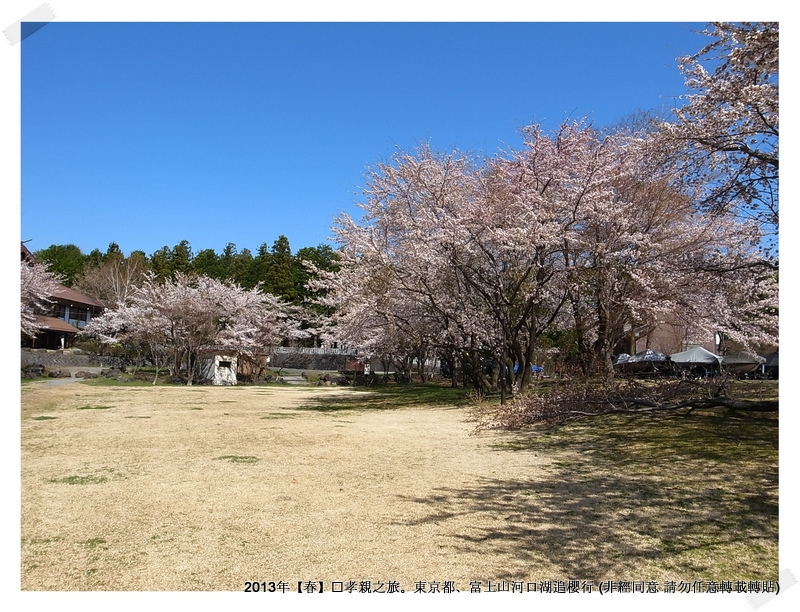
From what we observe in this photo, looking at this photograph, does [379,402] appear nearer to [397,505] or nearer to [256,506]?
[397,505]

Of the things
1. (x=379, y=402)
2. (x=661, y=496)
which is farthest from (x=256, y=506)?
(x=379, y=402)

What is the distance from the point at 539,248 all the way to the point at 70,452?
889cm

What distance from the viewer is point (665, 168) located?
8.91m

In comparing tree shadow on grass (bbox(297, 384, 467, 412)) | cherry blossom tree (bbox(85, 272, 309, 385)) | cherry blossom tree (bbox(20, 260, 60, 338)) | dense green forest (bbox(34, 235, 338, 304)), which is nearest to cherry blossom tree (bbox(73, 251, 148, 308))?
dense green forest (bbox(34, 235, 338, 304))

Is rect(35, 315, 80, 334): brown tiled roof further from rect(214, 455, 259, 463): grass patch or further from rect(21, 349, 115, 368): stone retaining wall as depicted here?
rect(214, 455, 259, 463): grass patch

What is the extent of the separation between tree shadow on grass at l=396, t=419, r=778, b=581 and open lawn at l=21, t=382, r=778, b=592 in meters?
0.02

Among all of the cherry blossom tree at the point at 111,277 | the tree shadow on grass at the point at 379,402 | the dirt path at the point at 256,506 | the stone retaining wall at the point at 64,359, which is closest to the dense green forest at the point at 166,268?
the cherry blossom tree at the point at 111,277

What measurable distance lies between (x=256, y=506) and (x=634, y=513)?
9.05 ft

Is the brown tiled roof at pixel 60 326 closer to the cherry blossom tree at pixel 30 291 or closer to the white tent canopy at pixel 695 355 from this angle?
the cherry blossom tree at pixel 30 291

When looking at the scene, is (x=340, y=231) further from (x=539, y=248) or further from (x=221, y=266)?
(x=221, y=266)

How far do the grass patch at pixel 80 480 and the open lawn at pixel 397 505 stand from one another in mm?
24

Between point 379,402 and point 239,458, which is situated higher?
point 239,458

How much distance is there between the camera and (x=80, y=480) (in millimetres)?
5555


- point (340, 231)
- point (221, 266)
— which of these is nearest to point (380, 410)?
point (340, 231)
